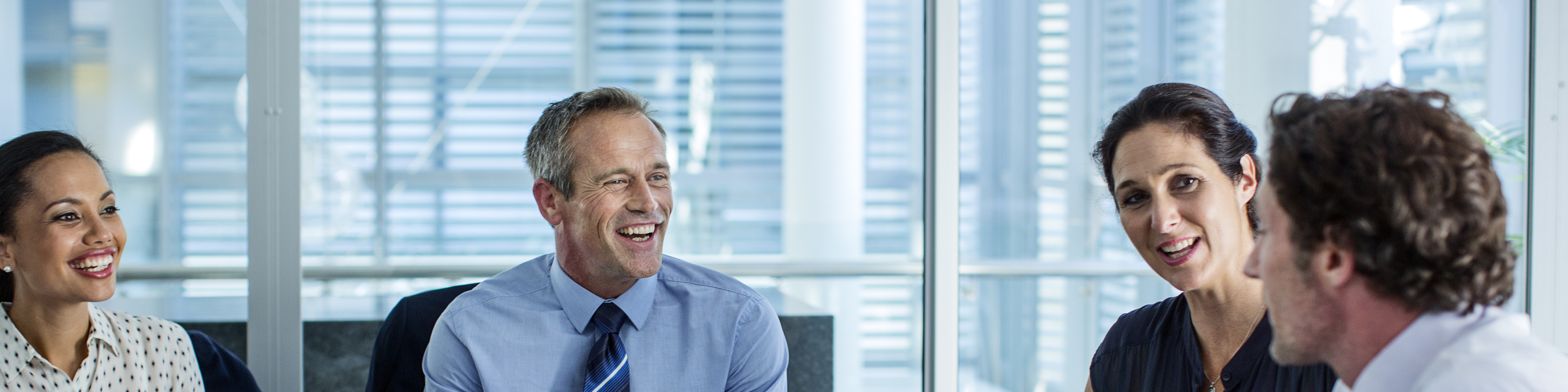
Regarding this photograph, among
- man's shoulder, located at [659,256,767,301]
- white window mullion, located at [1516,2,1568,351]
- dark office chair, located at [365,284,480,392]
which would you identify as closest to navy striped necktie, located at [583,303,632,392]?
man's shoulder, located at [659,256,767,301]

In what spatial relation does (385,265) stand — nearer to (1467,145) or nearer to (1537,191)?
(1467,145)

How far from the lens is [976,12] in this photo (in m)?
2.45

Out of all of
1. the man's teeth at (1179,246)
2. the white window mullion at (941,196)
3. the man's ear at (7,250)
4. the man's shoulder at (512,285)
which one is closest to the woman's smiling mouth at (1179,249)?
the man's teeth at (1179,246)

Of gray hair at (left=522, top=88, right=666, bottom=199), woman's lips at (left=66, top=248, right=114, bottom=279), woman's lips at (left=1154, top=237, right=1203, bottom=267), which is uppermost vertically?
gray hair at (left=522, top=88, right=666, bottom=199)

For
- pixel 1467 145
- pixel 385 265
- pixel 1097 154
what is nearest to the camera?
pixel 1467 145

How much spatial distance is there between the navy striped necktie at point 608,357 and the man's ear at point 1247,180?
3.45 ft

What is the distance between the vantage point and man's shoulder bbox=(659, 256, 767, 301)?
1.76 metres

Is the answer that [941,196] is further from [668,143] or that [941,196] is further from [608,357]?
[608,357]

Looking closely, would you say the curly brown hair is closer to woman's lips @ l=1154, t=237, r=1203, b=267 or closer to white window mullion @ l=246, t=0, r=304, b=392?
woman's lips @ l=1154, t=237, r=1203, b=267

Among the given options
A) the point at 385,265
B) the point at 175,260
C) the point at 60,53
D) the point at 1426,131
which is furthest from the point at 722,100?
the point at 1426,131

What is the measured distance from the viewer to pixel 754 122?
7.91 feet

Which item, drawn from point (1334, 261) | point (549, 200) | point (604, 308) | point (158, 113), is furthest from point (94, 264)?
point (1334, 261)

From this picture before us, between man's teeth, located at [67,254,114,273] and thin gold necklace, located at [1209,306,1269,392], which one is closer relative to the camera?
thin gold necklace, located at [1209,306,1269,392]

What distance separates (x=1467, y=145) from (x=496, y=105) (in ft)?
6.51
